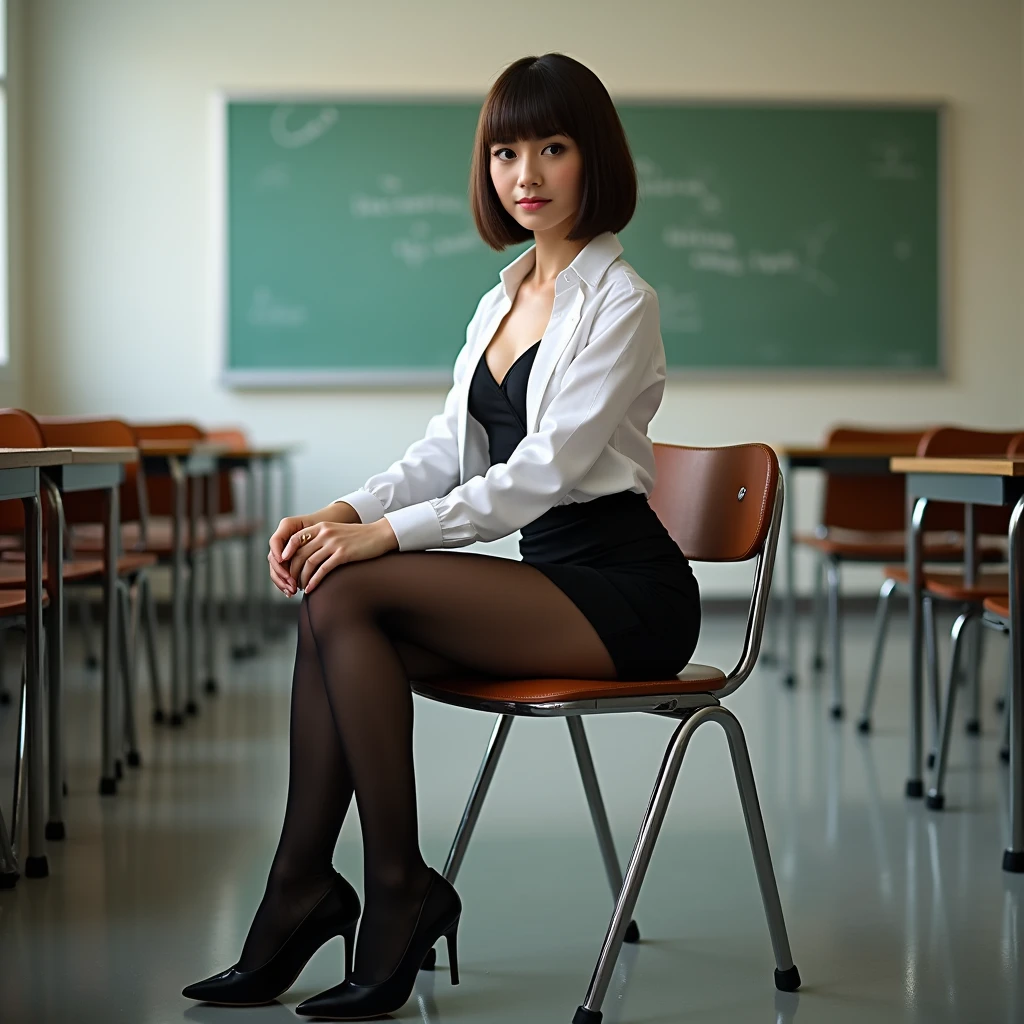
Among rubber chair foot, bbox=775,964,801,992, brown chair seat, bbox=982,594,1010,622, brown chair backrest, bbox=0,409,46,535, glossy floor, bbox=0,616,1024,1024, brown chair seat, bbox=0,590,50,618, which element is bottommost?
glossy floor, bbox=0,616,1024,1024

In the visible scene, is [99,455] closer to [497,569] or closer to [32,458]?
[32,458]

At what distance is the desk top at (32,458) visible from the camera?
1.94m

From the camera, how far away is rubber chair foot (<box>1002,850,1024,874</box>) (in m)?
2.17

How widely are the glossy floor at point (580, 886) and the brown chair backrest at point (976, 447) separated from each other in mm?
522

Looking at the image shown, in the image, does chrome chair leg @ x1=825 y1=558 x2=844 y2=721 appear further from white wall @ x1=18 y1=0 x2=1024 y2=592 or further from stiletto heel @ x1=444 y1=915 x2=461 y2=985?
stiletto heel @ x1=444 y1=915 x2=461 y2=985

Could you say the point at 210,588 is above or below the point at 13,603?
below

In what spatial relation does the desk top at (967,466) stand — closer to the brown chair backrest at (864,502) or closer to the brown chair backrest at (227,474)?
the brown chair backrest at (864,502)

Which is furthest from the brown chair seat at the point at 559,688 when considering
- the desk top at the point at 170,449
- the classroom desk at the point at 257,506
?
the classroom desk at the point at 257,506

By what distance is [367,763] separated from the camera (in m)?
1.42

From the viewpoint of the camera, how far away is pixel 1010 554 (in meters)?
2.21

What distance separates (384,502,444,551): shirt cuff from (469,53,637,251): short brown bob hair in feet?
1.41

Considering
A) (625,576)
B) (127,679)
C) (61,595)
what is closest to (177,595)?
(127,679)

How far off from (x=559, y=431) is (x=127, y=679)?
1852mm

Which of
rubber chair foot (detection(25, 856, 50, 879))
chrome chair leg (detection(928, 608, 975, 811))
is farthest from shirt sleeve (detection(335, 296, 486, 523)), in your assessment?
chrome chair leg (detection(928, 608, 975, 811))
